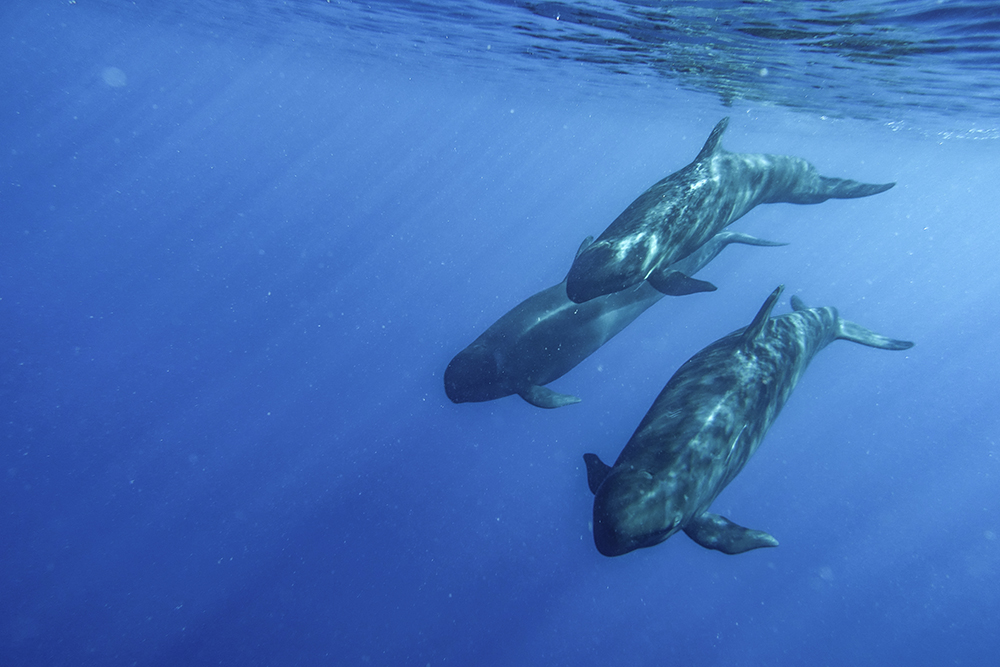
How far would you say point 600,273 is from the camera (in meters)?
6.04

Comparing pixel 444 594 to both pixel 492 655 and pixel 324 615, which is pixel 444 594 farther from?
pixel 324 615

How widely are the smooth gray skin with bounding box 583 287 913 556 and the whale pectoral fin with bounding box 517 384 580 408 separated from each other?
2.51 m

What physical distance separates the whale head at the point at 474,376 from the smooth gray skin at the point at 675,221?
2757 mm

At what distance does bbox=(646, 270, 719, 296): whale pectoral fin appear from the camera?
20.9ft

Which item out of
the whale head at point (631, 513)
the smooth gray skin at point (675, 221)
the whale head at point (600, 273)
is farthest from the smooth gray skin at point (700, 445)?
the whale head at point (600, 273)

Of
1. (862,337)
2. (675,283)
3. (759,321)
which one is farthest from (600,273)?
(862,337)

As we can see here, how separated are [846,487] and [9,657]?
39633 mm

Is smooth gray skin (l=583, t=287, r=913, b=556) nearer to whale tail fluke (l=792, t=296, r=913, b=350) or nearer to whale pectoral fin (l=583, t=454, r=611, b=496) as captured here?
whale pectoral fin (l=583, t=454, r=611, b=496)

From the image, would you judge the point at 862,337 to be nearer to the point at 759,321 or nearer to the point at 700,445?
the point at 759,321

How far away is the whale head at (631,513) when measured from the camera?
4594mm

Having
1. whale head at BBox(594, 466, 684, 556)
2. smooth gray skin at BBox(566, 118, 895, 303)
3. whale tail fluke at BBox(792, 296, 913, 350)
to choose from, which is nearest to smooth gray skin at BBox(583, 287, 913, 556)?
whale head at BBox(594, 466, 684, 556)

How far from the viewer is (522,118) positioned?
2173 inches

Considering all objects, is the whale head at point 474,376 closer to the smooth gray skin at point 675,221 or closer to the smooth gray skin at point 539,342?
the smooth gray skin at point 539,342

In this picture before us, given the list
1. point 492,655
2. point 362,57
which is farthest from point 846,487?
point 362,57
